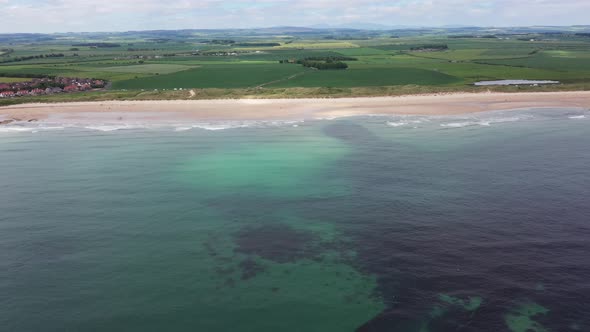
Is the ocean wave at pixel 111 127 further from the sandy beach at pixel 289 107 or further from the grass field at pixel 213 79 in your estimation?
the grass field at pixel 213 79

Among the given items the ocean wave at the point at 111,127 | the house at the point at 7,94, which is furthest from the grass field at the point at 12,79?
the ocean wave at the point at 111,127

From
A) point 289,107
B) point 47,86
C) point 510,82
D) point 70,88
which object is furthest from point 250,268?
point 510,82

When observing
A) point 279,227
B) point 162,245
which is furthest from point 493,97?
point 162,245

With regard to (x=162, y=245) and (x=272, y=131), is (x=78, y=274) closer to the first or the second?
(x=162, y=245)

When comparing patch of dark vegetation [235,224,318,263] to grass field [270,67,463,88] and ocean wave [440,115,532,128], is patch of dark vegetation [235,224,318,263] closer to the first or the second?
ocean wave [440,115,532,128]

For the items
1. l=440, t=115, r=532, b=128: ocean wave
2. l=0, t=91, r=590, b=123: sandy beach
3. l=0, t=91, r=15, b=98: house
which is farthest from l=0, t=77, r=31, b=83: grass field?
l=440, t=115, r=532, b=128: ocean wave
